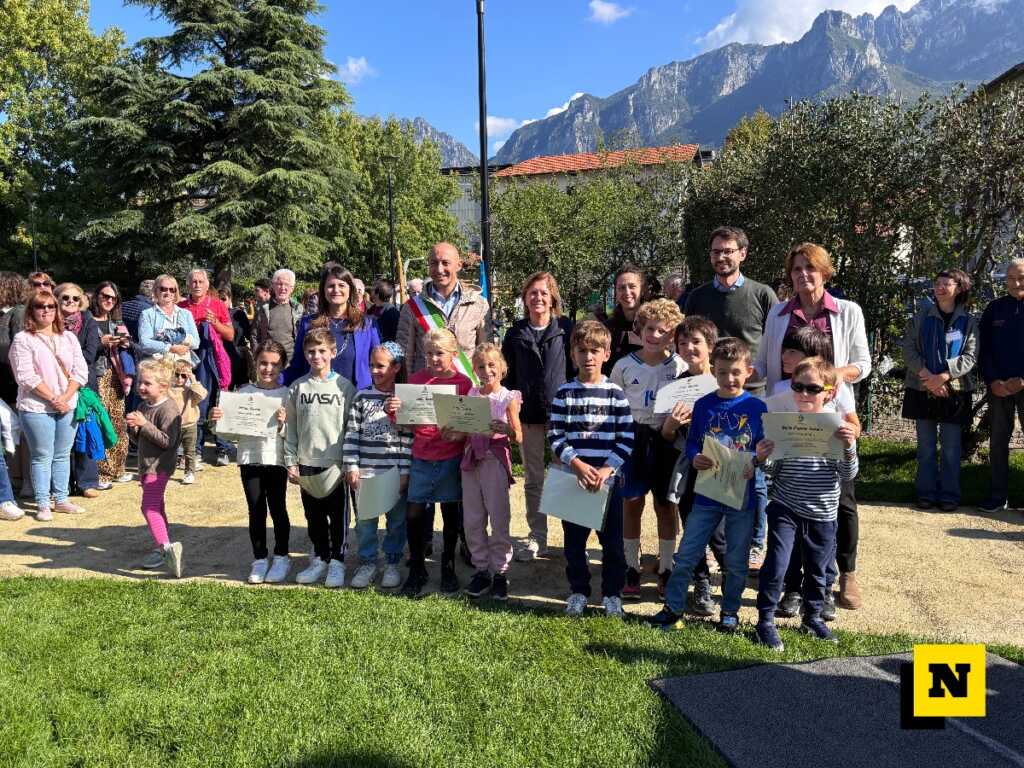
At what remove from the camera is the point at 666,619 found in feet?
13.6

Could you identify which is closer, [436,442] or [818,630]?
[818,630]

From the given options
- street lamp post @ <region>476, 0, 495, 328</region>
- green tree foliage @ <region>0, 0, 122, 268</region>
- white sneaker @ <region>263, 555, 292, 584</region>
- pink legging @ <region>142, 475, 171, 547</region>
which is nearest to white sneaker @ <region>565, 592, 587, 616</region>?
white sneaker @ <region>263, 555, 292, 584</region>

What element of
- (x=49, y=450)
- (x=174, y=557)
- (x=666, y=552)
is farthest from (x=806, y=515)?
(x=49, y=450)

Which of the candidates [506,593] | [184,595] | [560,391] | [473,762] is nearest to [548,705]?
[473,762]

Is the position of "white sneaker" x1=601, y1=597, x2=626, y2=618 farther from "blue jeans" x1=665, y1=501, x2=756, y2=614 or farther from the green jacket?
the green jacket

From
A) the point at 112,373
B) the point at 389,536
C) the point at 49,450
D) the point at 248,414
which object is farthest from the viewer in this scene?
the point at 112,373

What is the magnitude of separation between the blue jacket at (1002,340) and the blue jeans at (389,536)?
5470 mm

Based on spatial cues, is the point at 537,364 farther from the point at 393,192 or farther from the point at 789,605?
the point at 393,192

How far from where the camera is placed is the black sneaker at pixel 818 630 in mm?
3946

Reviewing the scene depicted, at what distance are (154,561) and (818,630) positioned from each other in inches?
184

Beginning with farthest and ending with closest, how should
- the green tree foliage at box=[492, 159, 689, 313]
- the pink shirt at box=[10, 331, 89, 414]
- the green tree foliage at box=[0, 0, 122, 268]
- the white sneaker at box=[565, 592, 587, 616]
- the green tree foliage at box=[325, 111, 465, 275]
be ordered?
the green tree foliage at box=[325, 111, 465, 275]
the green tree foliage at box=[0, 0, 122, 268]
the green tree foliage at box=[492, 159, 689, 313]
the pink shirt at box=[10, 331, 89, 414]
the white sneaker at box=[565, 592, 587, 616]

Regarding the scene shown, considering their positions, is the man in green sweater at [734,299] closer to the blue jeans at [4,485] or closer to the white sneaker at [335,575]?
the white sneaker at [335,575]

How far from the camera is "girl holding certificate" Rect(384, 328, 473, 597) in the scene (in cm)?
471

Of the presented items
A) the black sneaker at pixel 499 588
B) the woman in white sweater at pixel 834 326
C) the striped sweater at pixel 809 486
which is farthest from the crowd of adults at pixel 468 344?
the black sneaker at pixel 499 588
